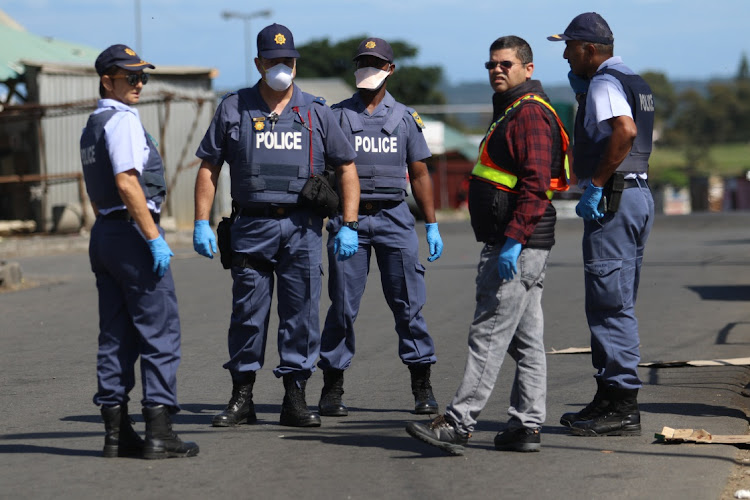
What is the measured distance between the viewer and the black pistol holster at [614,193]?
602 cm

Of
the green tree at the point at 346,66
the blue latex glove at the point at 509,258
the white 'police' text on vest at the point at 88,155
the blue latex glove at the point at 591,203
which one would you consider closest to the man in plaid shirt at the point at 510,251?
the blue latex glove at the point at 509,258

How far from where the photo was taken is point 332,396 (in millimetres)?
6859

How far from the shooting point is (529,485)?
5.06 m

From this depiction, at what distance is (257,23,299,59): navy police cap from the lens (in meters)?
6.42

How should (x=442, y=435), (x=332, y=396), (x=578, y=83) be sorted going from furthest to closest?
(x=332, y=396) → (x=578, y=83) → (x=442, y=435)

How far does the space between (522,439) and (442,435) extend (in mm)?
396

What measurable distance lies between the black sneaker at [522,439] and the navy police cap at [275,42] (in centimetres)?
230

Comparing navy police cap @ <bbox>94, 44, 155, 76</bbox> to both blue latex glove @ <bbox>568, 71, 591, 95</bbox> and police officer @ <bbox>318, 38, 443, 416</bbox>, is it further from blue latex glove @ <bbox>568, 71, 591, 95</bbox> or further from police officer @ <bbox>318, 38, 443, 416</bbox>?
blue latex glove @ <bbox>568, 71, 591, 95</bbox>

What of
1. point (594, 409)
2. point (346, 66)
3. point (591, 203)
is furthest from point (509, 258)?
point (346, 66)

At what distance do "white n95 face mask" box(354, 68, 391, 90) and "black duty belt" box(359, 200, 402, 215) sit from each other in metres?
0.67

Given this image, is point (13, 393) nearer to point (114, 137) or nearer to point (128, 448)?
point (128, 448)

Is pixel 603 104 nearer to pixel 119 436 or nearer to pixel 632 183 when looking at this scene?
pixel 632 183

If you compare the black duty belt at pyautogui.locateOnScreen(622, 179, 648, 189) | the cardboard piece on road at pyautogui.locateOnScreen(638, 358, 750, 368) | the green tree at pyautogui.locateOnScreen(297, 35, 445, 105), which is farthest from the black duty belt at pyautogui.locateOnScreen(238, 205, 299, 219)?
the green tree at pyautogui.locateOnScreen(297, 35, 445, 105)

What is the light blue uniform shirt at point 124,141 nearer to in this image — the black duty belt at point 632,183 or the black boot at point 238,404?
the black boot at point 238,404
